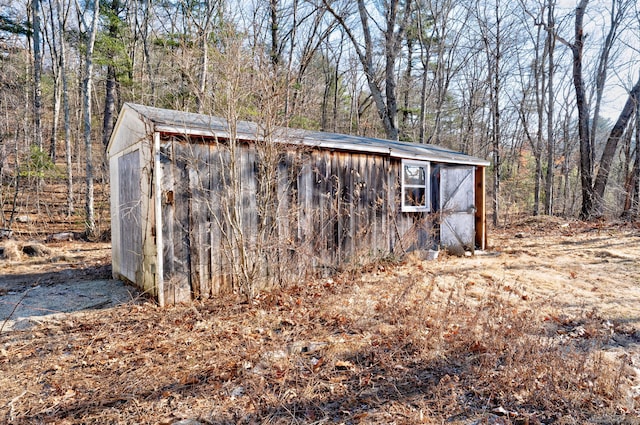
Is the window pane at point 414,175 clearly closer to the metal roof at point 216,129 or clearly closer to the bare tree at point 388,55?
the metal roof at point 216,129

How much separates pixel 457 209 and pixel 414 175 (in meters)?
1.57

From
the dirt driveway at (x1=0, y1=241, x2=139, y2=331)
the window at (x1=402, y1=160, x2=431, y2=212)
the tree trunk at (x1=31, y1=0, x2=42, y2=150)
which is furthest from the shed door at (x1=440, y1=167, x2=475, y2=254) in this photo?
the tree trunk at (x1=31, y1=0, x2=42, y2=150)

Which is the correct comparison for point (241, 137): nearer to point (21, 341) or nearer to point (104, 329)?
point (104, 329)

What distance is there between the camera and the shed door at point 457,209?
854cm

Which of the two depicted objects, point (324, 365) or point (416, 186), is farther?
A: point (416, 186)

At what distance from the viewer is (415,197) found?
8188 mm

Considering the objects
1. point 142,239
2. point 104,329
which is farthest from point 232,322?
point 142,239

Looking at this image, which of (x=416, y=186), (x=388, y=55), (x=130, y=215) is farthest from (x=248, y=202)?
(x=388, y=55)

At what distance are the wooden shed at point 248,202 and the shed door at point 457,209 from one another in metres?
0.27

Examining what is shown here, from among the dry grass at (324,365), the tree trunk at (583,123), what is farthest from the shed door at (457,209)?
the tree trunk at (583,123)

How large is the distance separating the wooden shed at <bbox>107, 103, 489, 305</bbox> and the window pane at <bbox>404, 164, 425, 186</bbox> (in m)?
0.04

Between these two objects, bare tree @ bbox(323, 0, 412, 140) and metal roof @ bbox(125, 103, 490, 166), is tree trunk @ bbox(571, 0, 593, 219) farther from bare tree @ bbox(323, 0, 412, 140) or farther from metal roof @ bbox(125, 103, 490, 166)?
metal roof @ bbox(125, 103, 490, 166)

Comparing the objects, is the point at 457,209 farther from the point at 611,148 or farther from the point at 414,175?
the point at 611,148

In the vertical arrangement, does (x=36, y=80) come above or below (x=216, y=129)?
above
